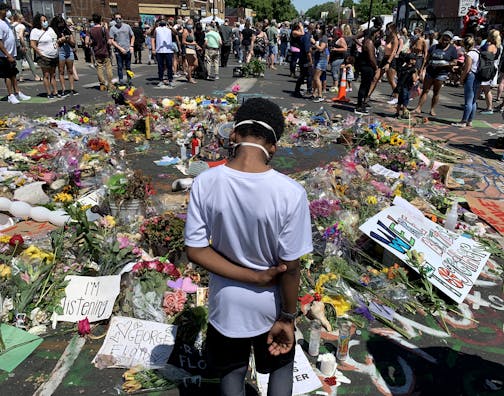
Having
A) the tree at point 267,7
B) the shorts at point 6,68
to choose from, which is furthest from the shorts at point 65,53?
the tree at point 267,7

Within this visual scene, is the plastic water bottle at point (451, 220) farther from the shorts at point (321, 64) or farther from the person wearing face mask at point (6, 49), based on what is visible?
the person wearing face mask at point (6, 49)

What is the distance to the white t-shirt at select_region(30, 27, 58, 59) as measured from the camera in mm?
9797

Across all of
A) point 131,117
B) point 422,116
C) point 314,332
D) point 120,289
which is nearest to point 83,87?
point 131,117

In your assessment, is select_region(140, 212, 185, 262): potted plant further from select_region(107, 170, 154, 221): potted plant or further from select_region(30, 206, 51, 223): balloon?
select_region(30, 206, 51, 223): balloon

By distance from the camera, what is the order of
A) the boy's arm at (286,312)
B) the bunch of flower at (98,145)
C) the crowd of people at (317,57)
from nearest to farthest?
the boy's arm at (286,312)
the bunch of flower at (98,145)
the crowd of people at (317,57)

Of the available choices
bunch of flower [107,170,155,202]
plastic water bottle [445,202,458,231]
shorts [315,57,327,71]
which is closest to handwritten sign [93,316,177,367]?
bunch of flower [107,170,155,202]

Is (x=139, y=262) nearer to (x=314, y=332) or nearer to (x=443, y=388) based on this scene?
(x=314, y=332)

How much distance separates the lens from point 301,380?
114 inches

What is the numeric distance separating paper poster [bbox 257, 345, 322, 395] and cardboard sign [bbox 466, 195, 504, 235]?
343cm

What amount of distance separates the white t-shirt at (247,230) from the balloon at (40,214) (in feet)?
12.5

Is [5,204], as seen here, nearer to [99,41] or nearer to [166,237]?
[166,237]

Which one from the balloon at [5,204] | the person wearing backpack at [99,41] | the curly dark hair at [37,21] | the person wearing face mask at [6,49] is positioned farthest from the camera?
the person wearing backpack at [99,41]

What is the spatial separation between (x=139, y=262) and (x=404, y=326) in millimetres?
2396

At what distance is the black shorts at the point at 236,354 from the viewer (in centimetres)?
188
